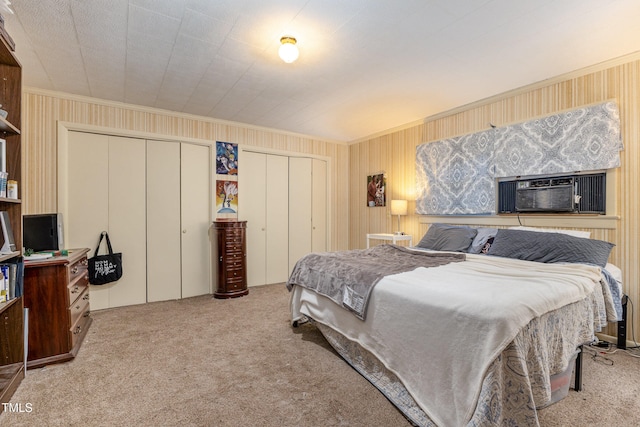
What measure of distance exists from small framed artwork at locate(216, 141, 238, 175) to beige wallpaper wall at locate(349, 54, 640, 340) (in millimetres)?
2353

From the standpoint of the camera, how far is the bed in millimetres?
1293

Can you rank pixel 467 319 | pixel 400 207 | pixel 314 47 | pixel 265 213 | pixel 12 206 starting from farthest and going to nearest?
pixel 265 213, pixel 400 207, pixel 314 47, pixel 12 206, pixel 467 319

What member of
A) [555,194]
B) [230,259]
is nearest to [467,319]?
[555,194]

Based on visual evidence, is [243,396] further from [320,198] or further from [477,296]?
[320,198]

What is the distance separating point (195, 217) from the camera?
4.20 meters

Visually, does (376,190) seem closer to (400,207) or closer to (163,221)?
(400,207)

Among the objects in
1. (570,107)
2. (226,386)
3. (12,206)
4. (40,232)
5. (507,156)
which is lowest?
(226,386)

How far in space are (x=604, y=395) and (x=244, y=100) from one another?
13.0 feet

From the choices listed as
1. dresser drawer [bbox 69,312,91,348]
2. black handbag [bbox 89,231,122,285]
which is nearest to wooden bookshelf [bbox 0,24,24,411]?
dresser drawer [bbox 69,312,91,348]

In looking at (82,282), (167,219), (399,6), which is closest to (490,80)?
(399,6)

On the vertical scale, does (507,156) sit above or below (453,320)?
above

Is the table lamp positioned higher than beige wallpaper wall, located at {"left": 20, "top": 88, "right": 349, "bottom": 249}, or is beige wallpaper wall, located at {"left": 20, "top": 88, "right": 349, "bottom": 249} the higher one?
beige wallpaper wall, located at {"left": 20, "top": 88, "right": 349, "bottom": 249}

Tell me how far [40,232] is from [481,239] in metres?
4.19

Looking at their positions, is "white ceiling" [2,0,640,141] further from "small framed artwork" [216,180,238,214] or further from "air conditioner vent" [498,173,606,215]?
"small framed artwork" [216,180,238,214]
